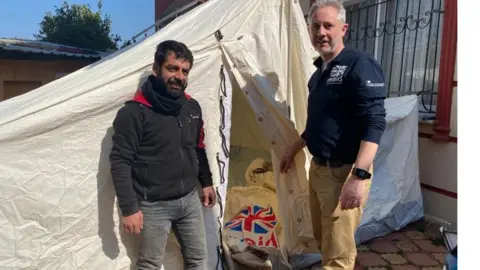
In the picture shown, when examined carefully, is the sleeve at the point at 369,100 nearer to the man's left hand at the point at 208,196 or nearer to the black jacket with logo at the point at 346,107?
the black jacket with logo at the point at 346,107

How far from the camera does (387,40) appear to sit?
4887 mm

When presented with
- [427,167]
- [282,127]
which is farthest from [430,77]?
[282,127]

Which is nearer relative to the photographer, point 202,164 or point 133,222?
point 133,222

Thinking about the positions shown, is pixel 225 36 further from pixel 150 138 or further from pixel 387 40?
pixel 387 40

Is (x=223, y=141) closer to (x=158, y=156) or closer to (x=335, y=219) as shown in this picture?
(x=158, y=156)

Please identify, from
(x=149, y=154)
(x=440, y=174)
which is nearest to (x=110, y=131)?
(x=149, y=154)

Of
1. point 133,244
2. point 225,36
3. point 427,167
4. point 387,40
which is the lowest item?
point 133,244

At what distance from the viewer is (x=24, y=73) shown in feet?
30.8

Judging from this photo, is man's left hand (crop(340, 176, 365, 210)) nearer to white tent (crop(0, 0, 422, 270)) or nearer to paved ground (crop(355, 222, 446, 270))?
white tent (crop(0, 0, 422, 270))

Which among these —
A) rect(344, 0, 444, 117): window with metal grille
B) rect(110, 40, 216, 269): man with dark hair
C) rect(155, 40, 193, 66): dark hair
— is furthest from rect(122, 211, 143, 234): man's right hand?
rect(344, 0, 444, 117): window with metal grille

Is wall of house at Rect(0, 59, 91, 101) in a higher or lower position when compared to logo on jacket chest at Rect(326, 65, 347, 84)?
higher

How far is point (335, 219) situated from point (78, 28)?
27.5 metres

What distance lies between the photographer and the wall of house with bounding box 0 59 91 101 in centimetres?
914

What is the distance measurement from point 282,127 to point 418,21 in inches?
96.9
